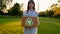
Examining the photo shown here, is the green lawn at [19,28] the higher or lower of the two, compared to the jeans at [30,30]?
lower

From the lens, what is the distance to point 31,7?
6980 millimetres

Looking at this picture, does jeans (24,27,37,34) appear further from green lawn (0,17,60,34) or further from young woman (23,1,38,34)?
green lawn (0,17,60,34)

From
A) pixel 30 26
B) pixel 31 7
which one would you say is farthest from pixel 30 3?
pixel 30 26

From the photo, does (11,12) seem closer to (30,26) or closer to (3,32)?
(3,32)

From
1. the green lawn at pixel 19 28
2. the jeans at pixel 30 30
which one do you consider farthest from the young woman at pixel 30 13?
the green lawn at pixel 19 28

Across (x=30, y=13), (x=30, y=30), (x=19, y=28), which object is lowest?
(x=19, y=28)

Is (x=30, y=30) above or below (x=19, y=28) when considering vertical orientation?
above

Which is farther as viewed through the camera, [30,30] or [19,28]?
[19,28]

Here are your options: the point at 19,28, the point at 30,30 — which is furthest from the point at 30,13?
the point at 19,28

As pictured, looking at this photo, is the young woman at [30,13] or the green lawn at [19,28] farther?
the green lawn at [19,28]

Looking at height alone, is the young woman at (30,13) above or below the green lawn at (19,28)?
above

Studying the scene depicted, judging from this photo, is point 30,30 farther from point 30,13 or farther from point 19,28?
point 19,28

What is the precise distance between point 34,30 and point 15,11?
52770mm

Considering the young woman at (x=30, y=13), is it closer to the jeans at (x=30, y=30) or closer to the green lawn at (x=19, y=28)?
the jeans at (x=30, y=30)
